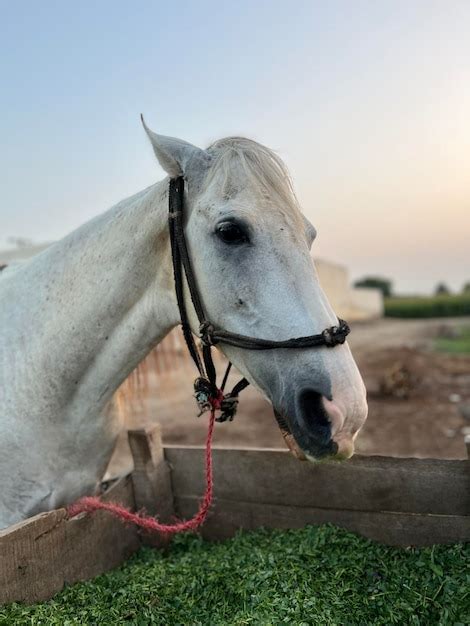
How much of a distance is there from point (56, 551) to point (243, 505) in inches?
37.0

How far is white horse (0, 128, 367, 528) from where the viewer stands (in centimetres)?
152

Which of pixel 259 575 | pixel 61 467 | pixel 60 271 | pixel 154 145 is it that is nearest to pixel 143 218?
pixel 154 145

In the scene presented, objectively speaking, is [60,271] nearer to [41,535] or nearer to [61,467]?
[61,467]

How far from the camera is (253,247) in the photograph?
164 centimetres

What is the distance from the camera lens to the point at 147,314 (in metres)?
2.07

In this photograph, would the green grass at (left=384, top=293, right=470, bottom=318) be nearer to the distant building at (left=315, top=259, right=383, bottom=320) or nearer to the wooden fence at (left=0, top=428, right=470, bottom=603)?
the distant building at (left=315, top=259, right=383, bottom=320)

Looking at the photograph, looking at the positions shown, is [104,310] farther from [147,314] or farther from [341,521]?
[341,521]

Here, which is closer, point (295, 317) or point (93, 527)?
point (295, 317)

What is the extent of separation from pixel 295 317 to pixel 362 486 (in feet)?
3.75

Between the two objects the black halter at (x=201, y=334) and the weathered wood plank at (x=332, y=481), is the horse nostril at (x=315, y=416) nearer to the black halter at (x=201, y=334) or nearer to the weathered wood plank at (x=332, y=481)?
the black halter at (x=201, y=334)

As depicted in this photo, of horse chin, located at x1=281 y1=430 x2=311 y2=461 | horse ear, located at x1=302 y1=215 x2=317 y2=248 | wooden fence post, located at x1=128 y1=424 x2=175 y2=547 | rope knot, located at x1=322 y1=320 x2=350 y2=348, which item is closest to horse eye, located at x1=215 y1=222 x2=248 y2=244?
horse ear, located at x1=302 y1=215 x2=317 y2=248

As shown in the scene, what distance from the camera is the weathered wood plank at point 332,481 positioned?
2.12m

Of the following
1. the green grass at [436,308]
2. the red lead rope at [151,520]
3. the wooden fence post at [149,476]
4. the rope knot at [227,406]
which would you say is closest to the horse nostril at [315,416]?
the rope knot at [227,406]

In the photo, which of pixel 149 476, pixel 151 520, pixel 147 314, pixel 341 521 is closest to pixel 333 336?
pixel 147 314
